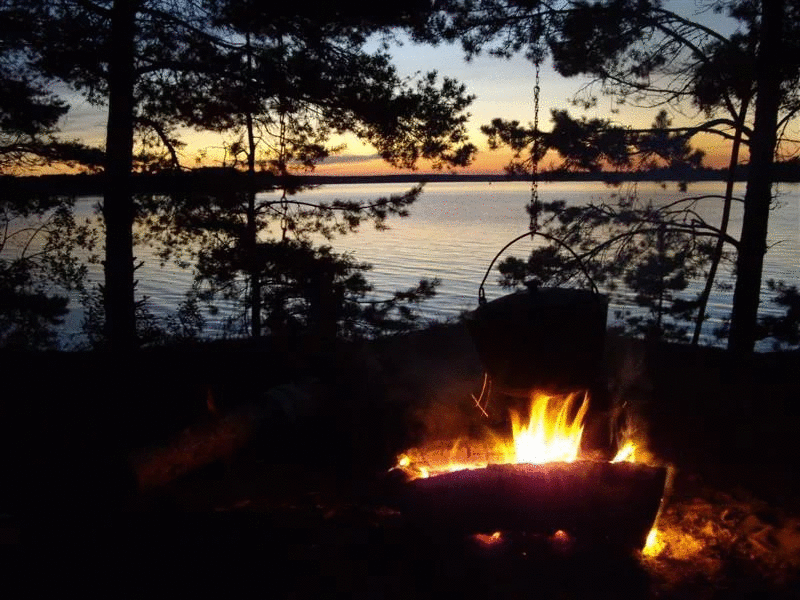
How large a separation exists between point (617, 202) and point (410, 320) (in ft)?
12.3

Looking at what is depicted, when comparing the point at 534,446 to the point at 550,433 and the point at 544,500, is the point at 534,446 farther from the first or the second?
the point at 544,500

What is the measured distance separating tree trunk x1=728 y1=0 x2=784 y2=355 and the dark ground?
3.48 feet

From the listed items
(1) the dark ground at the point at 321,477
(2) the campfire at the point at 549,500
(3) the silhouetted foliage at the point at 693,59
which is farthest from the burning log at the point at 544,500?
(3) the silhouetted foliage at the point at 693,59

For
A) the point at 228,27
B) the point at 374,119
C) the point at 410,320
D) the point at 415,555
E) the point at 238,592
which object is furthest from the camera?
the point at 410,320

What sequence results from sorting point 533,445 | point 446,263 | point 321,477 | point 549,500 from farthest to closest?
point 446,263 → point 321,477 → point 533,445 → point 549,500

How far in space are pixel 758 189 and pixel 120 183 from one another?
732cm

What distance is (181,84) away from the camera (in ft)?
25.1

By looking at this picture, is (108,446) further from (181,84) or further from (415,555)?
(181,84)

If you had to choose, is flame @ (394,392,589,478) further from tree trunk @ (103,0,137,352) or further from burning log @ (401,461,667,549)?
tree trunk @ (103,0,137,352)

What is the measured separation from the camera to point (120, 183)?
7.50 m

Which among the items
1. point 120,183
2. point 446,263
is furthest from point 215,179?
point 446,263

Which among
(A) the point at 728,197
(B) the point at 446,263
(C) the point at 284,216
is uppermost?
(A) the point at 728,197

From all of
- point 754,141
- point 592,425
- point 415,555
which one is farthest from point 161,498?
point 754,141

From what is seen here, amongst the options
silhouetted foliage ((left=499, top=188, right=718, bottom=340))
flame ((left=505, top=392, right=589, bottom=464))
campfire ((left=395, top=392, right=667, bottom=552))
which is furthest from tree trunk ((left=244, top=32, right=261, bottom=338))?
campfire ((left=395, top=392, right=667, bottom=552))
